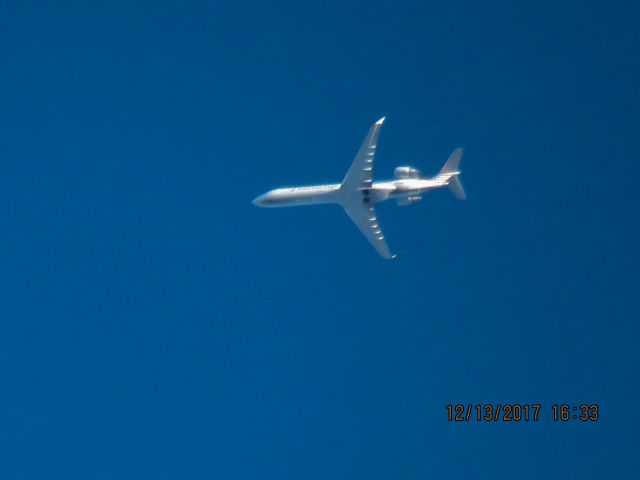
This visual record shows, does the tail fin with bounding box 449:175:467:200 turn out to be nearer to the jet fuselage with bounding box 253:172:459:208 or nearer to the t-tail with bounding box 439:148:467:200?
the t-tail with bounding box 439:148:467:200

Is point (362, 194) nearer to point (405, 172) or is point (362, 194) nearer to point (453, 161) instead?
point (405, 172)

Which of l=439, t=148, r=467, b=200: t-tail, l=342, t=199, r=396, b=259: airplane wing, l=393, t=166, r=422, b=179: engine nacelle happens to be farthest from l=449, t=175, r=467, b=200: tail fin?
l=342, t=199, r=396, b=259: airplane wing

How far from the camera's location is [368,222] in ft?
114

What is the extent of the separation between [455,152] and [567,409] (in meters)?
19.2

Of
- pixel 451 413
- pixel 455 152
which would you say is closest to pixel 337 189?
pixel 455 152

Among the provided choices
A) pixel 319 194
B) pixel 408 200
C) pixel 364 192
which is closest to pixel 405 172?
pixel 408 200

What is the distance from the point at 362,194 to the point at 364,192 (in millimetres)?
156

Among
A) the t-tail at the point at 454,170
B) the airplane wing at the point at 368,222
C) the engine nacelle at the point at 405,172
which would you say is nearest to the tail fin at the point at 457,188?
the t-tail at the point at 454,170

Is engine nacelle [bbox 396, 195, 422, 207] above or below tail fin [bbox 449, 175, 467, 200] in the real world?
below

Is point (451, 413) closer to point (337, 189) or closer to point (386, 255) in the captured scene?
point (386, 255)

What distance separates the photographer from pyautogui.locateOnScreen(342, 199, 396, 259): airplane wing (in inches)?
1353

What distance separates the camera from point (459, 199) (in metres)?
40.8

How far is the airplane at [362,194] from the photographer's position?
3325 cm

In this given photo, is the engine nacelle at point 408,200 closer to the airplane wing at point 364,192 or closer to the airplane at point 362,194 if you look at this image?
the airplane at point 362,194
